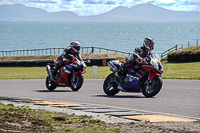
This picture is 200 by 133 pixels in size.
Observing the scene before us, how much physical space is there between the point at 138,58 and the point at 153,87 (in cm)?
100

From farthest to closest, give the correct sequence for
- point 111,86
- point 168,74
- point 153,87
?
1. point 168,74
2. point 111,86
3. point 153,87

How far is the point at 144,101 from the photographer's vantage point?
11.6m

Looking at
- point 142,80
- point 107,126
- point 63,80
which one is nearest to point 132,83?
point 142,80

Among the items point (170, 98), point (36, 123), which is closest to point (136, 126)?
point (36, 123)

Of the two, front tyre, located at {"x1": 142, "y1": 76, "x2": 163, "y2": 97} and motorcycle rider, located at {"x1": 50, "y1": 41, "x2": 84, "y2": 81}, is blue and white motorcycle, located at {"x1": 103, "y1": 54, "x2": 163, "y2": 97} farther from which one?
motorcycle rider, located at {"x1": 50, "y1": 41, "x2": 84, "y2": 81}

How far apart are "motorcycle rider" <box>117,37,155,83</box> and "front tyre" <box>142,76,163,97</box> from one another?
0.65 meters

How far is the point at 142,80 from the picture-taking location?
13.0 m

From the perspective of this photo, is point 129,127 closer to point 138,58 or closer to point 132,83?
point 138,58

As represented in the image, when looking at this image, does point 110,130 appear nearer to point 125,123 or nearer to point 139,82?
point 125,123

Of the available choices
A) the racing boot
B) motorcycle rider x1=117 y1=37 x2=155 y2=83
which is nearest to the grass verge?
motorcycle rider x1=117 y1=37 x2=155 y2=83

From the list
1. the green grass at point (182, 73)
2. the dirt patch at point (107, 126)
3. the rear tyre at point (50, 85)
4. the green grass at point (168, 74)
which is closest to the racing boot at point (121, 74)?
the rear tyre at point (50, 85)

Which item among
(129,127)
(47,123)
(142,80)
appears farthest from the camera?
(142,80)

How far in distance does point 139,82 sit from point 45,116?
507cm

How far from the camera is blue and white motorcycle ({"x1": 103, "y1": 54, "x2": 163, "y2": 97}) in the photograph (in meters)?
12.4
